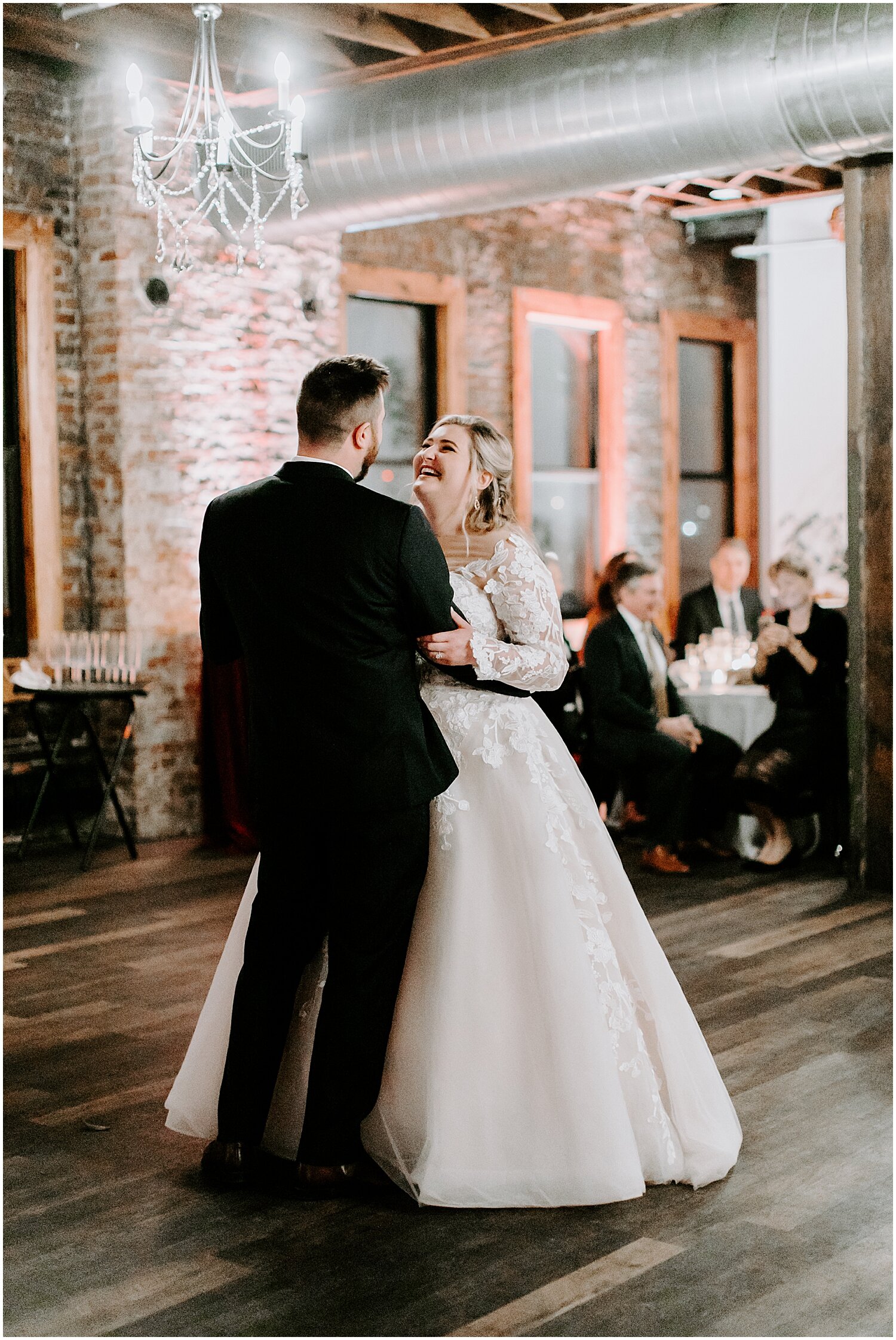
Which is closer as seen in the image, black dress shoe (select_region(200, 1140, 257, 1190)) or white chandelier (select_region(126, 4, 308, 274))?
black dress shoe (select_region(200, 1140, 257, 1190))

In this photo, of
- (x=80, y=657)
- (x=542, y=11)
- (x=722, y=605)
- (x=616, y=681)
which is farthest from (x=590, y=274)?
(x=80, y=657)

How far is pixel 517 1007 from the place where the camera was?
9.56 feet

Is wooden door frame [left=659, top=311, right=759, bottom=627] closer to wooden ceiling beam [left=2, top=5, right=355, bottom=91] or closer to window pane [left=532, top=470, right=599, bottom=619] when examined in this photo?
window pane [left=532, top=470, right=599, bottom=619]

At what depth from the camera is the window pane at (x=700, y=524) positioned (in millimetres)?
10398

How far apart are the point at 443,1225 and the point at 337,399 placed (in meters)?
1.58

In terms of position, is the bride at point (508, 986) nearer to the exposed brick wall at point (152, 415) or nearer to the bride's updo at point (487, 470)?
the bride's updo at point (487, 470)

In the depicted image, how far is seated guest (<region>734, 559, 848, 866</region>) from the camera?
6094mm

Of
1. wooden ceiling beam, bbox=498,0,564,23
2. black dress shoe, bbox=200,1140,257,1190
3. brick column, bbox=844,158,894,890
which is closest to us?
black dress shoe, bbox=200,1140,257,1190

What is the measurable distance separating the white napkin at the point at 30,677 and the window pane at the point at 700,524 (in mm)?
5102

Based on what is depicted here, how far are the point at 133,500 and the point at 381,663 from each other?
173 inches

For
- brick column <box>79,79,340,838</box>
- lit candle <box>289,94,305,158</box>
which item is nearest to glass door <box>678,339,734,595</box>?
brick column <box>79,79,340,838</box>

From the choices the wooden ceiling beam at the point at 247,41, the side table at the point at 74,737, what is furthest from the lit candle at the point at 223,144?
the side table at the point at 74,737

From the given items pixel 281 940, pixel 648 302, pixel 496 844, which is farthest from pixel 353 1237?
pixel 648 302

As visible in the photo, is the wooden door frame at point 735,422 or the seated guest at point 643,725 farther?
the wooden door frame at point 735,422
